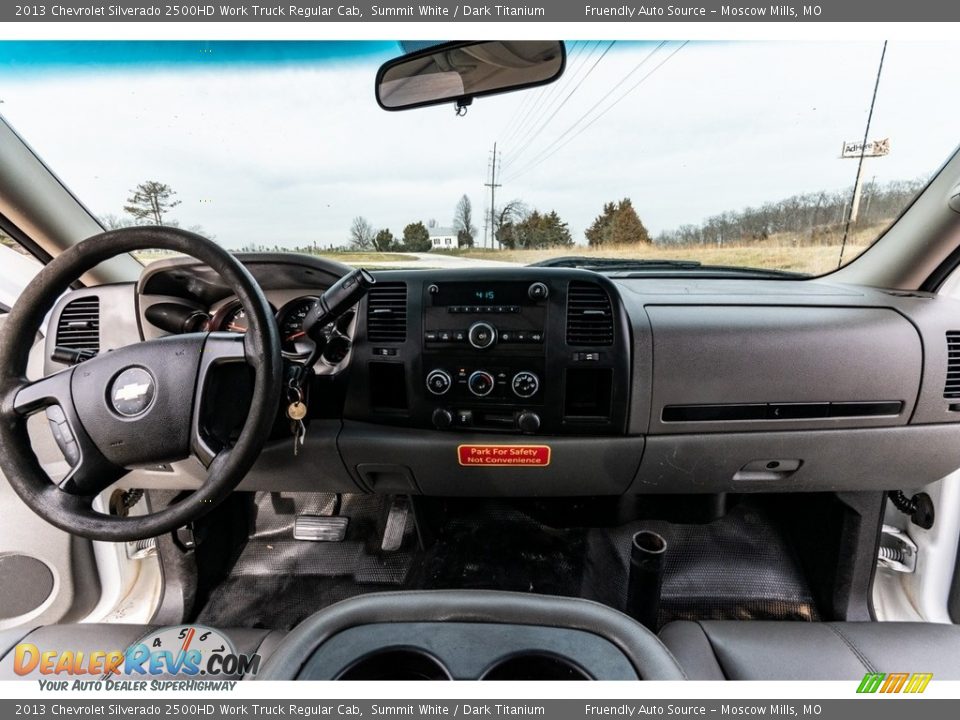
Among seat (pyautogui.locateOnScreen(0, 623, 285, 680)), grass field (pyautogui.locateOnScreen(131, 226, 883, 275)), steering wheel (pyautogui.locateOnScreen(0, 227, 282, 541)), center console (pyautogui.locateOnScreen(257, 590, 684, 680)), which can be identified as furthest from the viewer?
grass field (pyautogui.locateOnScreen(131, 226, 883, 275))

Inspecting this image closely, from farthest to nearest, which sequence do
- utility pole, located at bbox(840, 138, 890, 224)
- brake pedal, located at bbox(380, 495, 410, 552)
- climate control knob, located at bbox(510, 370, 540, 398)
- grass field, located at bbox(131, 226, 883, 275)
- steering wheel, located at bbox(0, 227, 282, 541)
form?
brake pedal, located at bbox(380, 495, 410, 552) < grass field, located at bbox(131, 226, 883, 275) < utility pole, located at bbox(840, 138, 890, 224) < climate control knob, located at bbox(510, 370, 540, 398) < steering wheel, located at bbox(0, 227, 282, 541)

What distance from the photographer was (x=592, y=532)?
87.7 inches

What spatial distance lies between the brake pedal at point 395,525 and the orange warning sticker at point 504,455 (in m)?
0.66

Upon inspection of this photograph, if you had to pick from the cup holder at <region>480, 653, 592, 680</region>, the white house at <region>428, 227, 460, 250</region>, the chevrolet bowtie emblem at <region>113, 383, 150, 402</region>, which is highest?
the white house at <region>428, 227, 460, 250</region>

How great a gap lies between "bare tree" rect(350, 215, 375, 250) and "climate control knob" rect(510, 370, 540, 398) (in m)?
0.84

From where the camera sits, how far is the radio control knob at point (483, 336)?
159 centimetres

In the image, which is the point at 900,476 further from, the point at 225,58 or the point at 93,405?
the point at 225,58

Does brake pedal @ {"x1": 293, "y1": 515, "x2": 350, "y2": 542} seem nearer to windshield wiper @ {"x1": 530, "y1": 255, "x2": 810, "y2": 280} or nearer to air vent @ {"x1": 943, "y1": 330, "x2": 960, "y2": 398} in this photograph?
windshield wiper @ {"x1": 530, "y1": 255, "x2": 810, "y2": 280}

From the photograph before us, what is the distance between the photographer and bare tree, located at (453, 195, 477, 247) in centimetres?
190

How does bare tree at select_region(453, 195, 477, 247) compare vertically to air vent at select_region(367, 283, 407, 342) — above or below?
above

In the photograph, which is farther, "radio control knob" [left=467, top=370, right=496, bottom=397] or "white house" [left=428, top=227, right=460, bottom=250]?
"white house" [left=428, top=227, right=460, bottom=250]

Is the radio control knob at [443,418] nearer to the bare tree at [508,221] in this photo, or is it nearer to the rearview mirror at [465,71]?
the bare tree at [508,221]

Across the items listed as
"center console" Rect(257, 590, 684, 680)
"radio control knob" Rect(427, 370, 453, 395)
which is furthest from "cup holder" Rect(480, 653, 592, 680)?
"radio control knob" Rect(427, 370, 453, 395)

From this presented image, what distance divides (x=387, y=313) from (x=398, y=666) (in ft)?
3.52
